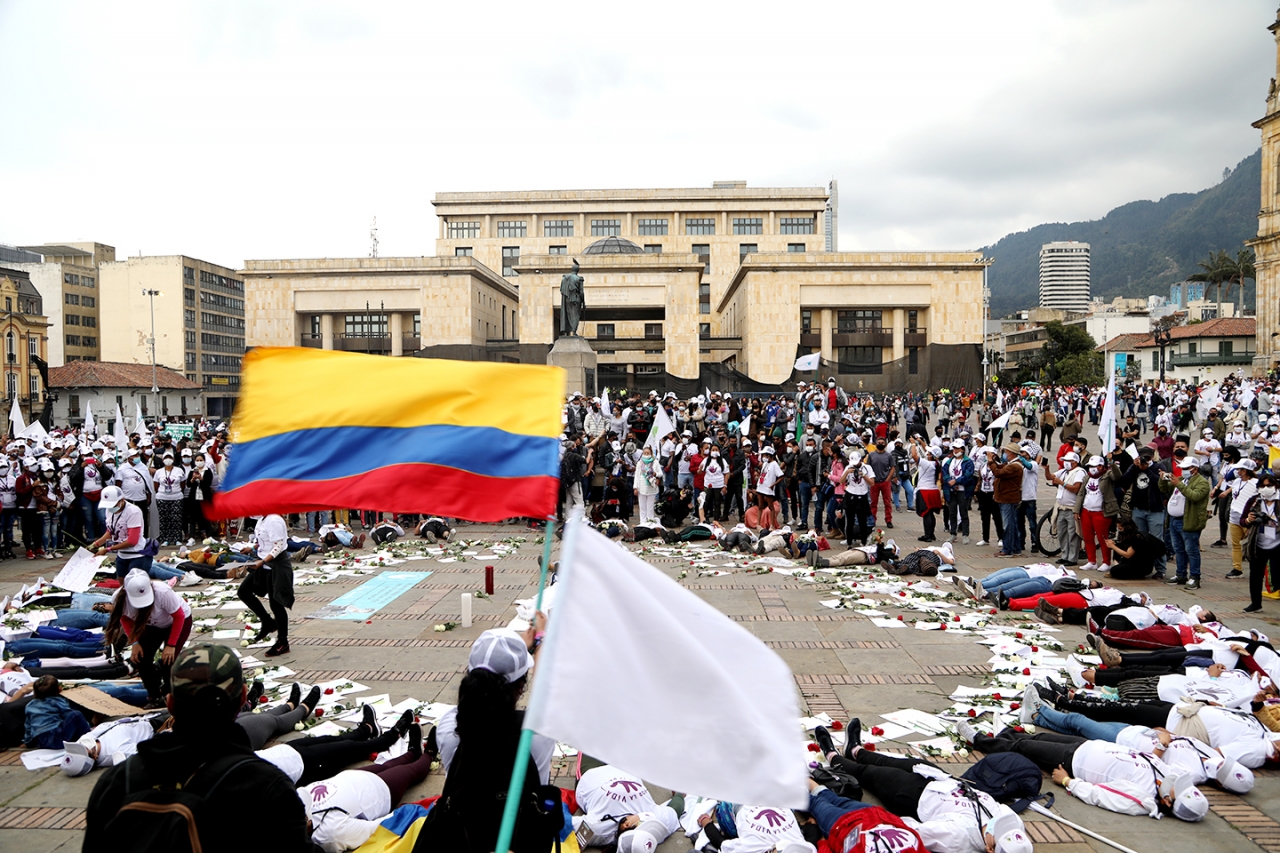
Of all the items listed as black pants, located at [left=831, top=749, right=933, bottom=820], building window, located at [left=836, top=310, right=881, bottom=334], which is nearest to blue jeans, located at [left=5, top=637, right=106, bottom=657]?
black pants, located at [left=831, top=749, right=933, bottom=820]

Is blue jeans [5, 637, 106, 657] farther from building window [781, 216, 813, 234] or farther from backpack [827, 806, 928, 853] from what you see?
building window [781, 216, 813, 234]

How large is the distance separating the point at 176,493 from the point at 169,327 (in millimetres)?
77233

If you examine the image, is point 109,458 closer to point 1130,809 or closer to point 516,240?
point 1130,809

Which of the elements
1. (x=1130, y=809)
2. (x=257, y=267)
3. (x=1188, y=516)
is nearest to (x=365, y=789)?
(x=1130, y=809)

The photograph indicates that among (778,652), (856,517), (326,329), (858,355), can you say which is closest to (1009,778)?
(778,652)

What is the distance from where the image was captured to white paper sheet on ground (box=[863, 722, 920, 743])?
627 centimetres

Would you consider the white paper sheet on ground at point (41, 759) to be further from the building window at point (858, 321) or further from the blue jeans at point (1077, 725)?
the building window at point (858, 321)

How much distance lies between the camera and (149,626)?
22.9 ft

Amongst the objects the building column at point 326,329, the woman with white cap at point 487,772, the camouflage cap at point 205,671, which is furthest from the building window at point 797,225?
the camouflage cap at point 205,671

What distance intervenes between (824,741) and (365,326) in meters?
61.0

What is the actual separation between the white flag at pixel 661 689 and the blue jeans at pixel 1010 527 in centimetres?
1207

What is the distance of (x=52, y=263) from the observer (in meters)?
79.0

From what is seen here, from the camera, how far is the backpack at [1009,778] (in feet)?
17.2

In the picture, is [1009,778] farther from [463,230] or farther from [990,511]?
[463,230]
